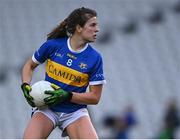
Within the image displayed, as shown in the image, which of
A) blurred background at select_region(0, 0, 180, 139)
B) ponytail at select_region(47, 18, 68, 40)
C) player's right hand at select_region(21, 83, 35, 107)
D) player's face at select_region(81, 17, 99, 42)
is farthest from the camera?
blurred background at select_region(0, 0, 180, 139)

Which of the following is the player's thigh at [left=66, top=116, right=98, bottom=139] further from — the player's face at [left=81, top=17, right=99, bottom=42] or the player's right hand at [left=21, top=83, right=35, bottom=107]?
the player's face at [left=81, top=17, right=99, bottom=42]

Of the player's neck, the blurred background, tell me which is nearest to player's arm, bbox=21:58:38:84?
the player's neck

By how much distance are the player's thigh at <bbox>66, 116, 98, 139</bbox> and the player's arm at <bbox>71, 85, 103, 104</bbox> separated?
0.20 metres

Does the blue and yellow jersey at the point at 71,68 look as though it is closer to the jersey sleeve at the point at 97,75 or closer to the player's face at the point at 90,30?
the jersey sleeve at the point at 97,75

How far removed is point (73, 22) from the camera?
6.63 meters

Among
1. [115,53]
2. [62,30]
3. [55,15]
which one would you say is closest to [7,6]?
[55,15]

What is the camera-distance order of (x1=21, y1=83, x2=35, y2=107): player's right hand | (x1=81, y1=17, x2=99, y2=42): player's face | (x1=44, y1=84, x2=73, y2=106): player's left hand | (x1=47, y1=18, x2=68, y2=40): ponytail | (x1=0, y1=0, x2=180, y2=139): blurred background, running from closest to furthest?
(x1=44, y1=84, x2=73, y2=106): player's left hand
(x1=21, y1=83, x2=35, y2=107): player's right hand
(x1=81, y1=17, x2=99, y2=42): player's face
(x1=47, y1=18, x2=68, y2=40): ponytail
(x1=0, y1=0, x2=180, y2=139): blurred background

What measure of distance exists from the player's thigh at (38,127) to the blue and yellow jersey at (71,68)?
14cm

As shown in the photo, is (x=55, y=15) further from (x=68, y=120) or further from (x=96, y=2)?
(x=68, y=120)

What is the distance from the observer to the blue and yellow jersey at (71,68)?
651 cm

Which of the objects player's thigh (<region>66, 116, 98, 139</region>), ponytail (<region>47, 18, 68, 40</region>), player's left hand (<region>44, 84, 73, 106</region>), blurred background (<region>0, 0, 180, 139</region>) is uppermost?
ponytail (<region>47, 18, 68, 40</region>)

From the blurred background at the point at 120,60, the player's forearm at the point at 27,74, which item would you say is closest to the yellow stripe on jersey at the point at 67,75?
the player's forearm at the point at 27,74

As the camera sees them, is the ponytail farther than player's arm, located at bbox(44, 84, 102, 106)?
Yes

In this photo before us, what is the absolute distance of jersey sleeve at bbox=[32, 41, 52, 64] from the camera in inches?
261
